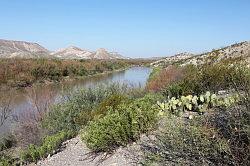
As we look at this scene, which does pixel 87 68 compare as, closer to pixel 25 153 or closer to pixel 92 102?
pixel 92 102

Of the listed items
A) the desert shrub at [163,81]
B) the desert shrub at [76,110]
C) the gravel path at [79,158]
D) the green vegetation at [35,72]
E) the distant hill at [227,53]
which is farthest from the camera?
the green vegetation at [35,72]

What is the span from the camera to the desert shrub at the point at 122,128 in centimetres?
859

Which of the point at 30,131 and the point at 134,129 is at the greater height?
the point at 134,129

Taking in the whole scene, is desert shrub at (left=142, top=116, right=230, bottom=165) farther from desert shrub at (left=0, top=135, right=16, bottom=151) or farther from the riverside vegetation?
desert shrub at (left=0, top=135, right=16, bottom=151)

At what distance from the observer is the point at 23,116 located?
19.1 m

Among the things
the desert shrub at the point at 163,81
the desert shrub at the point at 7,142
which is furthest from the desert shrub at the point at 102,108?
the desert shrub at the point at 163,81

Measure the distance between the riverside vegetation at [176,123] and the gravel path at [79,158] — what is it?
0.26 meters

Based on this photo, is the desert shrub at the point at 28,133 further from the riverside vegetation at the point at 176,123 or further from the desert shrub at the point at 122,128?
the desert shrub at the point at 122,128

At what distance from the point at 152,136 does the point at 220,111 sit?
6.72 ft

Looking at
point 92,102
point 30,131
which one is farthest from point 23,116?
point 92,102

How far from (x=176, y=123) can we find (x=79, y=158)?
3419mm

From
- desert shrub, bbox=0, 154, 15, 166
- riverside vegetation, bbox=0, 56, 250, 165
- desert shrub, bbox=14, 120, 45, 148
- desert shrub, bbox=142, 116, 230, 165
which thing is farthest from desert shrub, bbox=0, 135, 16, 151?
desert shrub, bbox=142, 116, 230, 165

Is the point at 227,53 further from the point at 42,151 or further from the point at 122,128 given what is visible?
the point at 122,128

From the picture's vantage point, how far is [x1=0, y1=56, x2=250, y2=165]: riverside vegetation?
5211 mm
